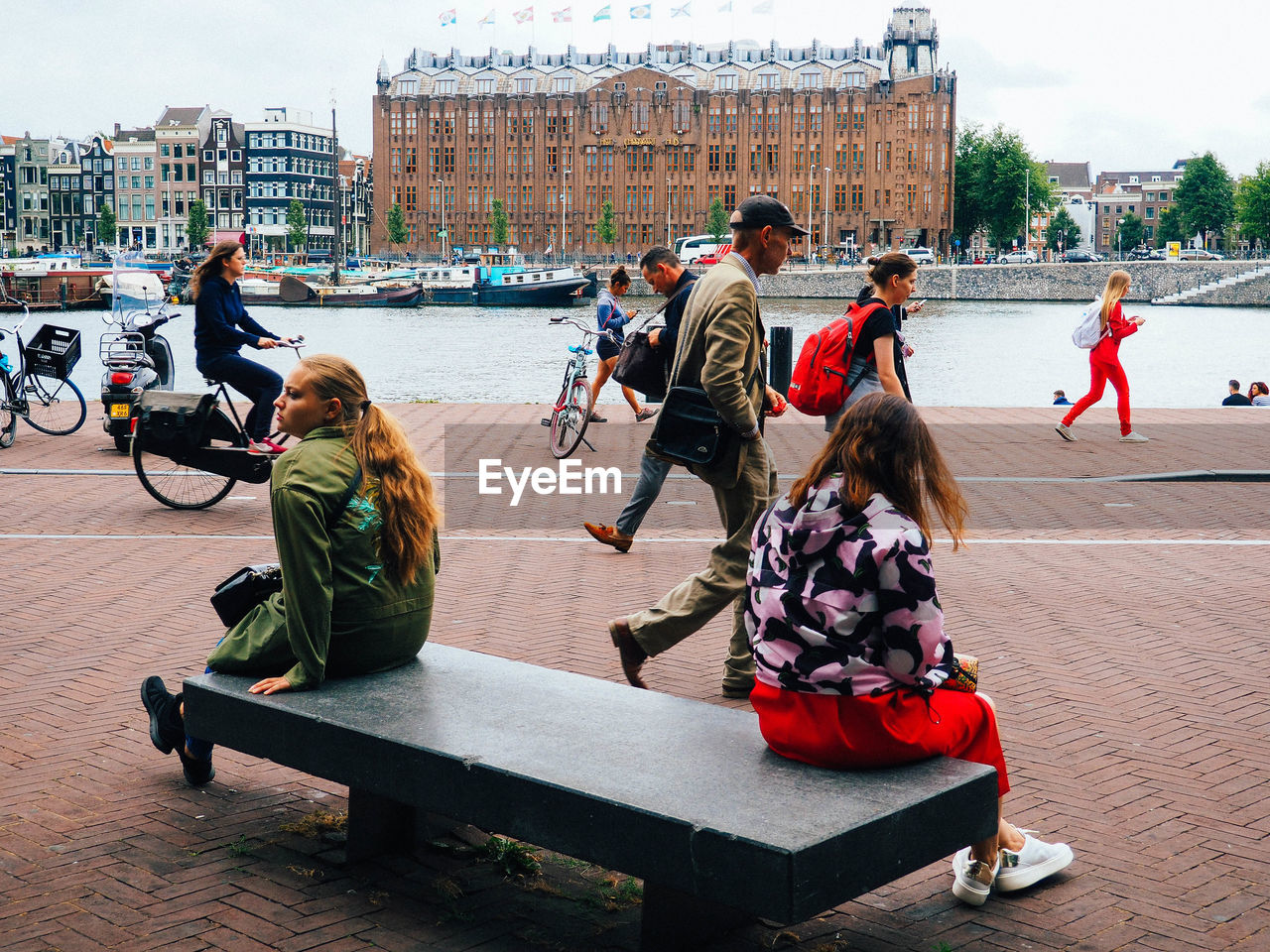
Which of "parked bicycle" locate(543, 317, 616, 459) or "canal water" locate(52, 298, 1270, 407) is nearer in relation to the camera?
"parked bicycle" locate(543, 317, 616, 459)

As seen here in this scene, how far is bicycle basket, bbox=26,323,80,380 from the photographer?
39.7ft

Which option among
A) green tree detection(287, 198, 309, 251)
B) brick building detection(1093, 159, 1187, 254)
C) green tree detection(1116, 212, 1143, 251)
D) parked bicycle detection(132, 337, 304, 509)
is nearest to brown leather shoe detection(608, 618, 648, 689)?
parked bicycle detection(132, 337, 304, 509)

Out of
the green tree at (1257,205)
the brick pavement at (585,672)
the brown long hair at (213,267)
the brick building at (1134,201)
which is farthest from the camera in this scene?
the brick building at (1134,201)

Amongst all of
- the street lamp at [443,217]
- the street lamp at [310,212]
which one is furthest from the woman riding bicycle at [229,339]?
the street lamp at [310,212]

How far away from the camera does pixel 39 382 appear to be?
40.8ft

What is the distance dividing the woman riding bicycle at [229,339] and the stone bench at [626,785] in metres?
5.22

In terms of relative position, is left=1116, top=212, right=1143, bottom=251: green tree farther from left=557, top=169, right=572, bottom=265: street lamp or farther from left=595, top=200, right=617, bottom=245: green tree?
left=557, top=169, right=572, bottom=265: street lamp

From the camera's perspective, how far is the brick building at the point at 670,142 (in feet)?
336

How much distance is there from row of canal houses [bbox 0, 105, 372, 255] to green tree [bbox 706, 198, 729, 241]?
27248mm

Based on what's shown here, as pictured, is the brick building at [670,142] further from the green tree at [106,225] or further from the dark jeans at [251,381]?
the dark jeans at [251,381]

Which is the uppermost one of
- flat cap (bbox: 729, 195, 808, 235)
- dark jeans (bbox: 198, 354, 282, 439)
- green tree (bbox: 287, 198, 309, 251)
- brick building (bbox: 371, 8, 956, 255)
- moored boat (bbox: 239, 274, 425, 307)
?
brick building (bbox: 371, 8, 956, 255)

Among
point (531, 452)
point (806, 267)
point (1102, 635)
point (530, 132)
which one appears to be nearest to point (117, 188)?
point (530, 132)

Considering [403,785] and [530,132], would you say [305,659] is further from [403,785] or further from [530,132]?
[530,132]

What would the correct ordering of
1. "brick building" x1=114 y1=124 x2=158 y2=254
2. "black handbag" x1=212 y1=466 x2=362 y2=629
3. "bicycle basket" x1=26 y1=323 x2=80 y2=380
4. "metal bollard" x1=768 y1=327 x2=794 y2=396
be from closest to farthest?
"black handbag" x1=212 y1=466 x2=362 y2=629 → "metal bollard" x1=768 y1=327 x2=794 y2=396 → "bicycle basket" x1=26 y1=323 x2=80 y2=380 → "brick building" x1=114 y1=124 x2=158 y2=254
